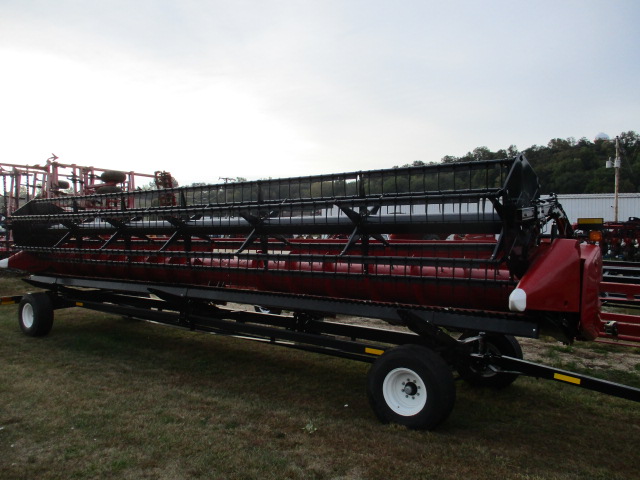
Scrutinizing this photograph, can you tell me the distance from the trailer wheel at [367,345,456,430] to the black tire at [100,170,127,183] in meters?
10.6

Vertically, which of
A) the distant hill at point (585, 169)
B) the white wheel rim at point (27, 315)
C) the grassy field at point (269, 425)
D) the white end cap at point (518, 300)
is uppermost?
the distant hill at point (585, 169)

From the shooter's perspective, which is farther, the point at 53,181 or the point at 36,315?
the point at 53,181

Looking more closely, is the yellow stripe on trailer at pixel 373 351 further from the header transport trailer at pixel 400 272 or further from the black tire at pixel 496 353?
the black tire at pixel 496 353

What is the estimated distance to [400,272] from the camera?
13.7 feet

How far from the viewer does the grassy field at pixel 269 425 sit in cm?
326

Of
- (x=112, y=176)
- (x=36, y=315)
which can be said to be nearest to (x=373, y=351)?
(x=36, y=315)

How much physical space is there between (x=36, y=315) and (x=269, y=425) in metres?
4.61

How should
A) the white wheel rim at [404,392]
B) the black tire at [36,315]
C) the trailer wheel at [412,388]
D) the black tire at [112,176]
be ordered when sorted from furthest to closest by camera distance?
1. the black tire at [112,176]
2. the black tire at [36,315]
3. the white wheel rim at [404,392]
4. the trailer wheel at [412,388]

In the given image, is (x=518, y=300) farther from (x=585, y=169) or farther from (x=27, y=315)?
(x=585, y=169)

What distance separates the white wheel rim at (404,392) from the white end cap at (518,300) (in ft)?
3.09

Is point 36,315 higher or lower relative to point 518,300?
lower

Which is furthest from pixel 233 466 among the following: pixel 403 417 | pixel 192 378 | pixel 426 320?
pixel 192 378

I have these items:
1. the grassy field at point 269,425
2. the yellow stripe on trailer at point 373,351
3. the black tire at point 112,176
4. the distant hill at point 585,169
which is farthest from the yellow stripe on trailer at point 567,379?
the distant hill at point 585,169

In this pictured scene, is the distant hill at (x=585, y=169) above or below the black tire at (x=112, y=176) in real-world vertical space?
above
